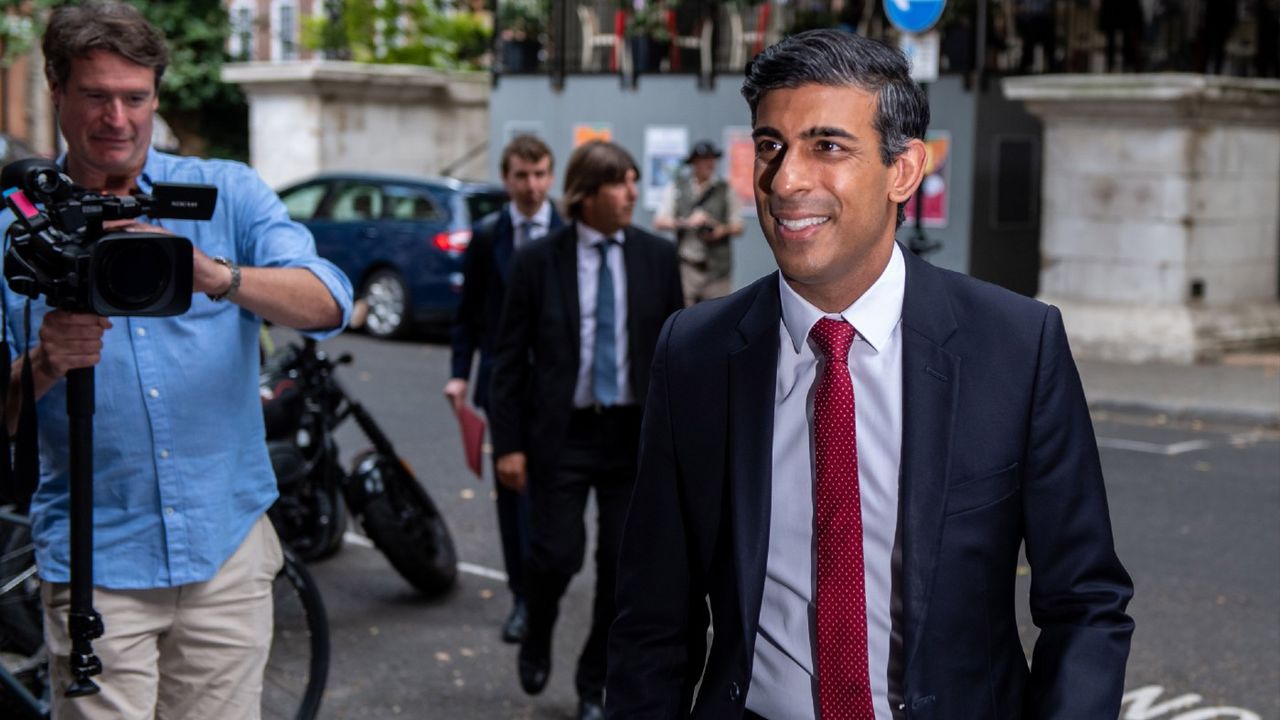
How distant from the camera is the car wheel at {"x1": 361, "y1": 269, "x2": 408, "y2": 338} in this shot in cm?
1691

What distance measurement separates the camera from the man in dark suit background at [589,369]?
17.9 feet

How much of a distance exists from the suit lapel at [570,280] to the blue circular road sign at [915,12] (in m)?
6.09

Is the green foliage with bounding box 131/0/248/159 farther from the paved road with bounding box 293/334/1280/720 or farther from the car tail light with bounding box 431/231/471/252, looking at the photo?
the paved road with bounding box 293/334/1280/720

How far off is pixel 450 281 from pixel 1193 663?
36.8 ft

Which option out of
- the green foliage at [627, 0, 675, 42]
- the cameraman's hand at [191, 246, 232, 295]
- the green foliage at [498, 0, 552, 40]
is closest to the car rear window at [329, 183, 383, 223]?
the green foliage at [627, 0, 675, 42]

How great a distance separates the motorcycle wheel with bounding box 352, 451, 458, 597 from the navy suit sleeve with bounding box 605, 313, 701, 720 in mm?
4481

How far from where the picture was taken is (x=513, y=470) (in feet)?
18.4

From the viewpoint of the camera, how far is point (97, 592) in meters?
3.34

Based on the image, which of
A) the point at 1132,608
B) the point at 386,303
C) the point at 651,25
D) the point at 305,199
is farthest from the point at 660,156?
the point at 1132,608

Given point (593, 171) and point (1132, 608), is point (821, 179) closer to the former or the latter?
point (593, 171)

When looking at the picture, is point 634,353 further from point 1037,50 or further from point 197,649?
point 1037,50

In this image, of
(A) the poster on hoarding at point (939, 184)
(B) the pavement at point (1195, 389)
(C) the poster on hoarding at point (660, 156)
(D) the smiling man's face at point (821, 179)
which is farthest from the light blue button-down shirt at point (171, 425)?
(C) the poster on hoarding at point (660, 156)

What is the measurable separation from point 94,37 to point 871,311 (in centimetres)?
180

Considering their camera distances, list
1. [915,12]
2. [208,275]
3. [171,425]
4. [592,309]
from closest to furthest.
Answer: [208,275], [171,425], [592,309], [915,12]
